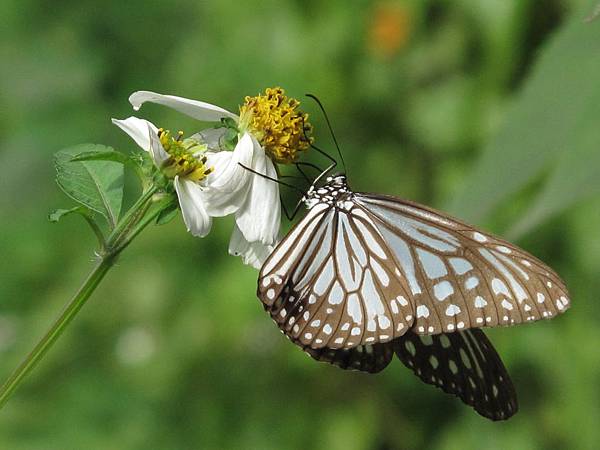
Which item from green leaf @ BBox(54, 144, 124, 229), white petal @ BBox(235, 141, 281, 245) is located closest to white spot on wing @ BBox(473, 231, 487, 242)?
white petal @ BBox(235, 141, 281, 245)

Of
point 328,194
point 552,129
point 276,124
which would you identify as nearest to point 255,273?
point 328,194

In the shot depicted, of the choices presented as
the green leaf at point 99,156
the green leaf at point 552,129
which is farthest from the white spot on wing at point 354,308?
the green leaf at point 99,156

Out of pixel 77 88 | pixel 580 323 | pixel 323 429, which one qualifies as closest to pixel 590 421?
pixel 580 323

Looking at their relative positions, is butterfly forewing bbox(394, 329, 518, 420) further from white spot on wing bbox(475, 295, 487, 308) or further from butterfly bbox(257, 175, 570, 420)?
white spot on wing bbox(475, 295, 487, 308)

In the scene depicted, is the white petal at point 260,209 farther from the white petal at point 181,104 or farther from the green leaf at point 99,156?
the green leaf at point 99,156

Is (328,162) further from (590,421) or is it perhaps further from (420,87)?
(590,421)
